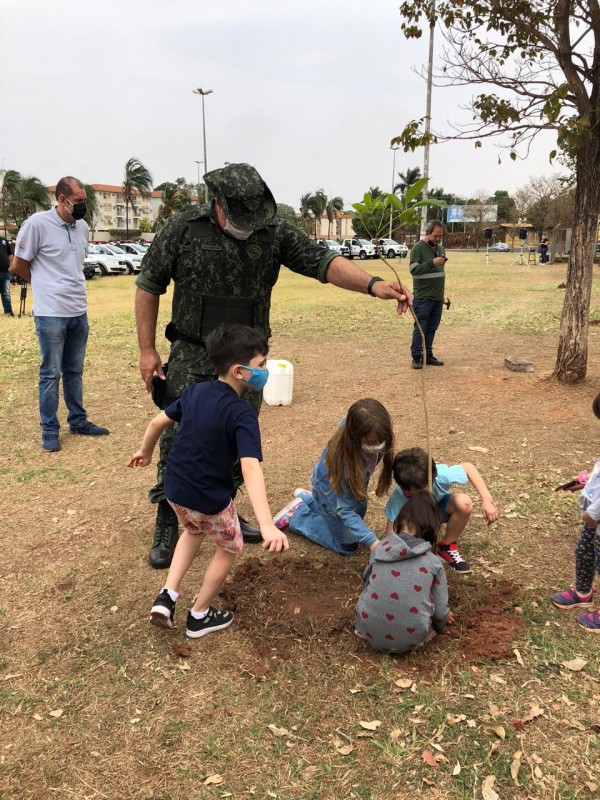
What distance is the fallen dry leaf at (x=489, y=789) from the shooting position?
1.96 m

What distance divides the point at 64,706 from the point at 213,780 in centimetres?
69

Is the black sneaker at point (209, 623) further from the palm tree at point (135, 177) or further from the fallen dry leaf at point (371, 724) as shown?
the palm tree at point (135, 177)

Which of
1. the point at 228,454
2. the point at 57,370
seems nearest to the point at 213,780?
the point at 228,454

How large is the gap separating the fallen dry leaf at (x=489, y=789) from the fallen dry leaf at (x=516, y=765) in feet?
0.21

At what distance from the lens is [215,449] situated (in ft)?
8.11

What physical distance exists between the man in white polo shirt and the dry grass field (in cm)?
62

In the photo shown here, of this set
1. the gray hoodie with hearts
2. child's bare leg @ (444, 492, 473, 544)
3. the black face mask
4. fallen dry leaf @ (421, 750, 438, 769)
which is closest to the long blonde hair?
child's bare leg @ (444, 492, 473, 544)

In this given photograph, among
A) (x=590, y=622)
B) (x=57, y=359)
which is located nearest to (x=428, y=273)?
(x=57, y=359)

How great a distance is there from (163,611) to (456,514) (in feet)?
5.00

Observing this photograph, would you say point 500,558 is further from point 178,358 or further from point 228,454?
point 178,358

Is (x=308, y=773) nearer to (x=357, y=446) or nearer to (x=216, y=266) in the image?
(x=357, y=446)

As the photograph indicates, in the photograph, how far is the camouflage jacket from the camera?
3.11 m

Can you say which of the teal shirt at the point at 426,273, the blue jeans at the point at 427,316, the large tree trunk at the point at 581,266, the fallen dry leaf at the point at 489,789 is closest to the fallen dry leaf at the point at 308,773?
the fallen dry leaf at the point at 489,789

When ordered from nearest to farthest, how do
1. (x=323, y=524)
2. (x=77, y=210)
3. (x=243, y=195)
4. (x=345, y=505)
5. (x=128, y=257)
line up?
(x=243, y=195) < (x=345, y=505) < (x=323, y=524) < (x=77, y=210) < (x=128, y=257)
